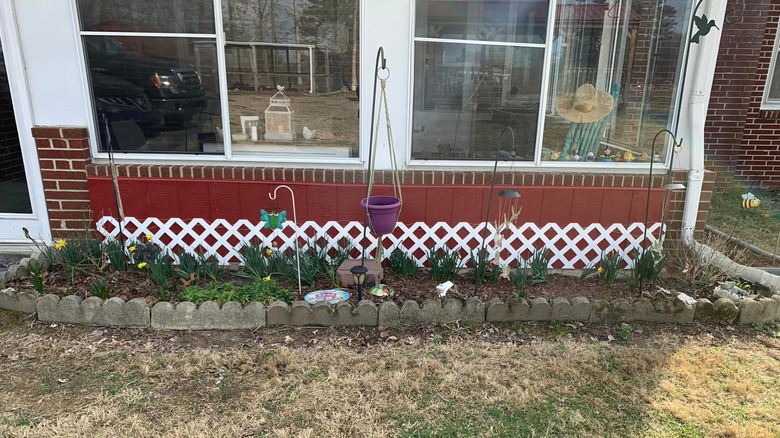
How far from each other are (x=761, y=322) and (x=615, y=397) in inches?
71.1

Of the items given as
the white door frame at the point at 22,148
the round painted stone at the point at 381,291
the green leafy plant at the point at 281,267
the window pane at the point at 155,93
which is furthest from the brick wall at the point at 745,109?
the white door frame at the point at 22,148

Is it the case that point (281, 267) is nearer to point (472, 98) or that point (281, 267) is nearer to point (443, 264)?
point (443, 264)

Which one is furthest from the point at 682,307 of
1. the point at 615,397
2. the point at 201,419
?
the point at 201,419

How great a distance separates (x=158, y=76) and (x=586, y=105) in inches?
151

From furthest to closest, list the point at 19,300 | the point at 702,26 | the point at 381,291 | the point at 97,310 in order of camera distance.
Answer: the point at 702,26 < the point at 381,291 < the point at 19,300 < the point at 97,310

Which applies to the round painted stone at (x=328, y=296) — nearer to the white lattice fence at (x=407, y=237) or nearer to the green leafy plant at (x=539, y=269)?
the white lattice fence at (x=407, y=237)

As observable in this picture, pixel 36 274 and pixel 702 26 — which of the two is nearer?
pixel 36 274

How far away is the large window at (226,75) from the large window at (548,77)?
2.45ft

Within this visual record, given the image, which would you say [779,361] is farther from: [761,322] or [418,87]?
[418,87]

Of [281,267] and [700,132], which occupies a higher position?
[700,132]

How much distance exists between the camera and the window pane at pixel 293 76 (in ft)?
13.8

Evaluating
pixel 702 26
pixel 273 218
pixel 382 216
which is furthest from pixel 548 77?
pixel 273 218

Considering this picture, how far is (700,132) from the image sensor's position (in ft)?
14.4

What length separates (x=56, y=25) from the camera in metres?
4.04
